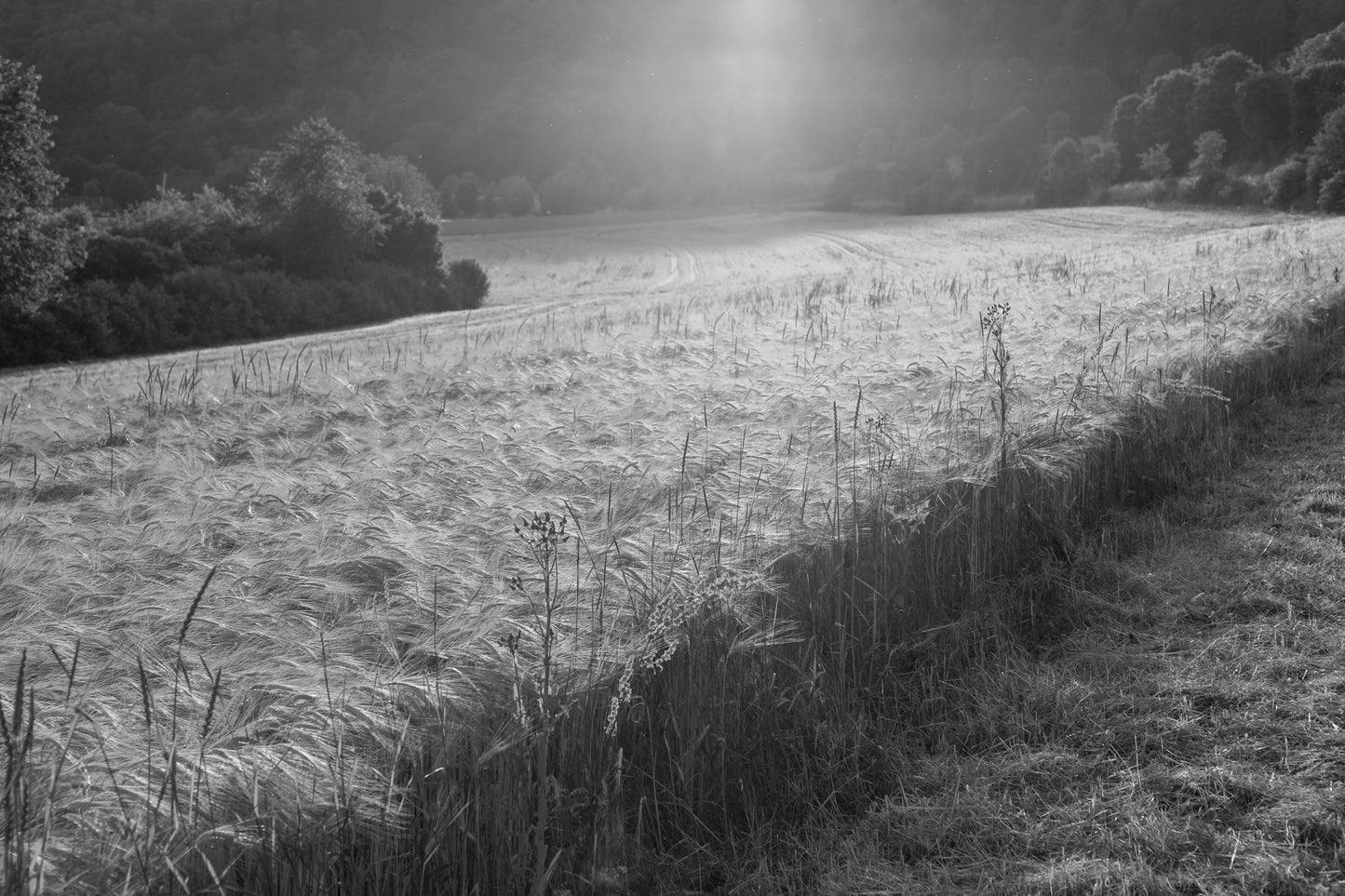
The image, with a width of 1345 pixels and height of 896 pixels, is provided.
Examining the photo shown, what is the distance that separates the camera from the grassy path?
245 cm

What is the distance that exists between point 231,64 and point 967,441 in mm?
100983

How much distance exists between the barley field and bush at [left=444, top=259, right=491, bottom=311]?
3120 cm

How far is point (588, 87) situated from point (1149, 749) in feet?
406

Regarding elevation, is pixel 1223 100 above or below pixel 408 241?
above

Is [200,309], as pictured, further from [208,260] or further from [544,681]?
[544,681]

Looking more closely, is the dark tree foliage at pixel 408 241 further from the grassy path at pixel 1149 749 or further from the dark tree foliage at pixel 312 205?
the grassy path at pixel 1149 749

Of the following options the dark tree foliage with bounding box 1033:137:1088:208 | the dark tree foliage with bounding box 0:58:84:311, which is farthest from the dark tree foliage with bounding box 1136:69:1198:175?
the dark tree foliage with bounding box 0:58:84:311

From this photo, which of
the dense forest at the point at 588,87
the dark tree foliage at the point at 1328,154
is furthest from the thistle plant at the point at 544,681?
the dense forest at the point at 588,87

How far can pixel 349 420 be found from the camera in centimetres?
639

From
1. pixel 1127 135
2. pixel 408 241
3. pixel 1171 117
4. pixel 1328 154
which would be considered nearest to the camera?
pixel 408 241

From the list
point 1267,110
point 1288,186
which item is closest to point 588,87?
point 1267,110

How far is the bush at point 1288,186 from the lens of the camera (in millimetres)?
43812

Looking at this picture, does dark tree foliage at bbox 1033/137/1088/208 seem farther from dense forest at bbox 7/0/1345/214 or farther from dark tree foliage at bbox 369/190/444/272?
dark tree foliage at bbox 369/190/444/272

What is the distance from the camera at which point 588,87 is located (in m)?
117
